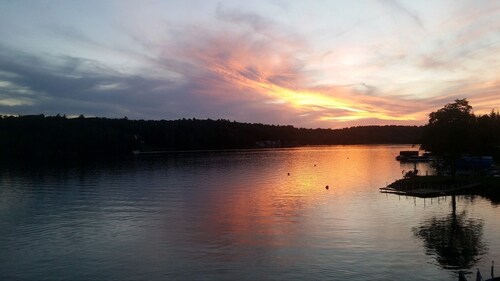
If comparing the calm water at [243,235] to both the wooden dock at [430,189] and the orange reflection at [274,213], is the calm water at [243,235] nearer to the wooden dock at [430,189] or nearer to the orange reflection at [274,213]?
the orange reflection at [274,213]

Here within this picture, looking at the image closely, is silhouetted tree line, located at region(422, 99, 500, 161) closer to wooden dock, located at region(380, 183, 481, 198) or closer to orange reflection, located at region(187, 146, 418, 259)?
wooden dock, located at region(380, 183, 481, 198)

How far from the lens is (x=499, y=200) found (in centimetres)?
7062

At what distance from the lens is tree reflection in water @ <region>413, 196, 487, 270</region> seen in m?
40.2

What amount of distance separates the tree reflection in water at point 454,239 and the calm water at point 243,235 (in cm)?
11

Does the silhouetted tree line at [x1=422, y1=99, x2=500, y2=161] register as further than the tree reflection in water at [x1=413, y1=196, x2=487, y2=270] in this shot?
Yes

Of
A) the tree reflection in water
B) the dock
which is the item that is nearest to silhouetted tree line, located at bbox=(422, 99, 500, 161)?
the dock

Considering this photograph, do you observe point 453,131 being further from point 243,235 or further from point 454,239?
point 243,235

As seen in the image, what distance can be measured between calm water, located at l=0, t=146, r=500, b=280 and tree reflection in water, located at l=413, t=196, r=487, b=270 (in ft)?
0.38

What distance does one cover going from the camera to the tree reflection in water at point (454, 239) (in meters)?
40.2

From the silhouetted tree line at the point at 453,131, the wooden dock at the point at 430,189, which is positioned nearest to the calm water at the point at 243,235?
the wooden dock at the point at 430,189

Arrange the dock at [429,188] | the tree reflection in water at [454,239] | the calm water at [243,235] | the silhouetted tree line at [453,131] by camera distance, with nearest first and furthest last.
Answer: the calm water at [243,235] < the tree reflection in water at [454,239] < the dock at [429,188] < the silhouetted tree line at [453,131]

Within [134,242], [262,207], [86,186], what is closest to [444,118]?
Answer: [262,207]

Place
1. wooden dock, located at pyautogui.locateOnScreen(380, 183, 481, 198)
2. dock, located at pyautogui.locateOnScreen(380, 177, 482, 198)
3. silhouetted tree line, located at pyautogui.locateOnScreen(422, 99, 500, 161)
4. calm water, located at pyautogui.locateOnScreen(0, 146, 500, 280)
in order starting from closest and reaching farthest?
1. calm water, located at pyautogui.locateOnScreen(0, 146, 500, 280)
2. wooden dock, located at pyautogui.locateOnScreen(380, 183, 481, 198)
3. dock, located at pyautogui.locateOnScreen(380, 177, 482, 198)
4. silhouetted tree line, located at pyautogui.locateOnScreen(422, 99, 500, 161)

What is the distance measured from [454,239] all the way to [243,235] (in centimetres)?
2422
